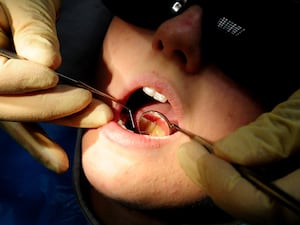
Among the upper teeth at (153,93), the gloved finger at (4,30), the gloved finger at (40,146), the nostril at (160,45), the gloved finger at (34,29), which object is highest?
the nostril at (160,45)

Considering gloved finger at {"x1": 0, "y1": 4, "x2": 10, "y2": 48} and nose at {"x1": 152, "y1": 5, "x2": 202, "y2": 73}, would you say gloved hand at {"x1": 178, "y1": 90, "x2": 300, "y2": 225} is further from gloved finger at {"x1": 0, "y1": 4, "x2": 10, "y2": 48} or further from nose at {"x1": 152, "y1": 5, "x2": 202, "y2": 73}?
gloved finger at {"x1": 0, "y1": 4, "x2": 10, "y2": 48}

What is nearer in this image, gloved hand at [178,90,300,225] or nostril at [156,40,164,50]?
gloved hand at [178,90,300,225]

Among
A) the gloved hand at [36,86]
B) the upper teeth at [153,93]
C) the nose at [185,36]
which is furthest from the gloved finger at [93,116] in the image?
the nose at [185,36]

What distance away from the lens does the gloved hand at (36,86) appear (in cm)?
89

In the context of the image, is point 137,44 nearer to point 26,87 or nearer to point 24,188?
point 26,87

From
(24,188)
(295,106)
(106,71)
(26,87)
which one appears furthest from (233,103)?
(24,188)

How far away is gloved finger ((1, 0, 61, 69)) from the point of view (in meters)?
0.92

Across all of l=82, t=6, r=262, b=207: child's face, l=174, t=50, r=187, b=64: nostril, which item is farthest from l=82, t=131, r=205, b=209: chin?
l=174, t=50, r=187, b=64: nostril

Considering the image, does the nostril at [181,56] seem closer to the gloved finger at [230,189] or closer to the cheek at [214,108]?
the cheek at [214,108]

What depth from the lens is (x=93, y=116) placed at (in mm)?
994

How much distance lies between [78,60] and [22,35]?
37 cm

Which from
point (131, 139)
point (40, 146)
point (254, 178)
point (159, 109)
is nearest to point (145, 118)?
point (159, 109)

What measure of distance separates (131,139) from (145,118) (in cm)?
18

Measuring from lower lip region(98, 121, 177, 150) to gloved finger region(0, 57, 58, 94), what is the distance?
0.68ft
